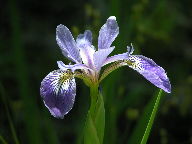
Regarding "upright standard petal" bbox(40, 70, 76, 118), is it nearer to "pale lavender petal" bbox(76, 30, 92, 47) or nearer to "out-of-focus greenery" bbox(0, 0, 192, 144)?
"pale lavender petal" bbox(76, 30, 92, 47)

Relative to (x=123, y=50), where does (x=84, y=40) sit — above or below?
above

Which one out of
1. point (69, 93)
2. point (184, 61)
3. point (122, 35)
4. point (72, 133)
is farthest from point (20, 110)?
point (69, 93)

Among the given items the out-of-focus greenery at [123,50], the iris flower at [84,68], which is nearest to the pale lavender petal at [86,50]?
the iris flower at [84,68]

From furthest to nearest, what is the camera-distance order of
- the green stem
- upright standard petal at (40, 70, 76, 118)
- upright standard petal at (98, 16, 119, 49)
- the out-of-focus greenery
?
the out-of-focus greenery → upright standard petal at (98, 16, 119, 49) → the green stem → upright standard petal at (40, 70, 76, 118)

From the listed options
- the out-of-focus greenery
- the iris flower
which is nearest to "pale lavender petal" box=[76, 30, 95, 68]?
the iris flower

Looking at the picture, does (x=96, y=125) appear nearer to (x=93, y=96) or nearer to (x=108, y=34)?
(x=93, y=96)

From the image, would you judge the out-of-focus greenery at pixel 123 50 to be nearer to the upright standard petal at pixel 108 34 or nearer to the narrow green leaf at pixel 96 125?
the upright standard petal at pixel 108 34

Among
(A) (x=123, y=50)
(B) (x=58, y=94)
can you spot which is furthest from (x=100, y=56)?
(A) (x=123, y=50)

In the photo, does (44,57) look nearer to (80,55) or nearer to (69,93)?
(80,55)
